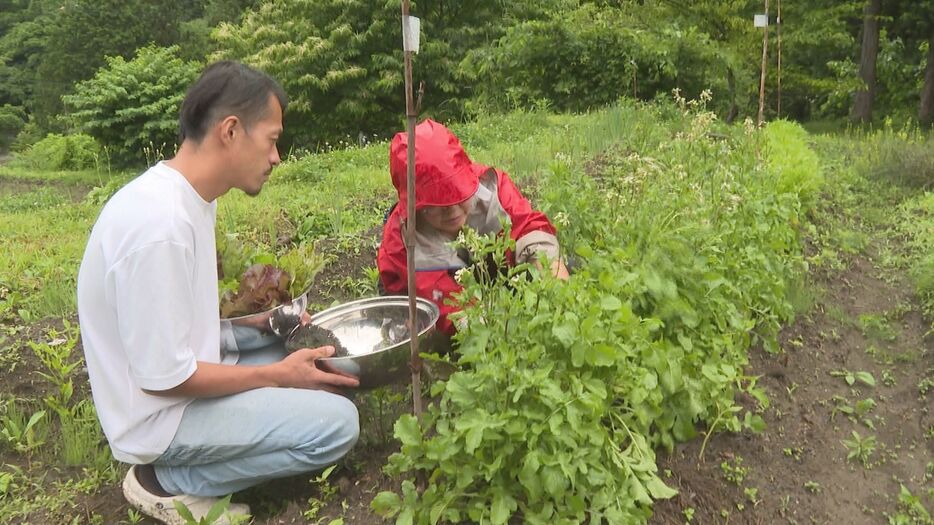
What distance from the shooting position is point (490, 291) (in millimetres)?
1940

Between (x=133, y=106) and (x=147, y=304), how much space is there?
62.4ft

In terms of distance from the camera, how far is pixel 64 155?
23656 mm

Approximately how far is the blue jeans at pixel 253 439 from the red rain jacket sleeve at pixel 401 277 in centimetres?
66

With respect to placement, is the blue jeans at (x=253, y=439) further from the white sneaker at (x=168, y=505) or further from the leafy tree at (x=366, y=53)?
the leafy tree at (x=366, y=53)

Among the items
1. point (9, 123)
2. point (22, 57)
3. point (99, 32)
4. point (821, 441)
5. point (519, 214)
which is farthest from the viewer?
point (22, 57)

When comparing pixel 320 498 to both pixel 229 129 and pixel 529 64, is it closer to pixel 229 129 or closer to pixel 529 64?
pixel 229 129

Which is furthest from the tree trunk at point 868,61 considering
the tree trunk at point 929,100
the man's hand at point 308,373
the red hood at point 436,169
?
the man's hand at point 308,373

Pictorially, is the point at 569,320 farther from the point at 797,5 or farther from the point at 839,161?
the point at 797,5

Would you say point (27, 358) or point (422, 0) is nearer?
point (27, 358)

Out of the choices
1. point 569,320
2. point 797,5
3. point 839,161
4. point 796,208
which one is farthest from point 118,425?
point 797,5

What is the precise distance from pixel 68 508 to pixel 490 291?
1601 mm

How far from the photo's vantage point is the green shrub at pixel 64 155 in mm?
22844

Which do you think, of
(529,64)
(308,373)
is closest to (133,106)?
(529,64)

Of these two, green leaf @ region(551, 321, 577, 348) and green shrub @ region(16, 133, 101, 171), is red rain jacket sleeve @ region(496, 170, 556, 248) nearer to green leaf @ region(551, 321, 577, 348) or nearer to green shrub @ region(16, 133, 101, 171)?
green leaf @ region(551, 321, 577, 348)
